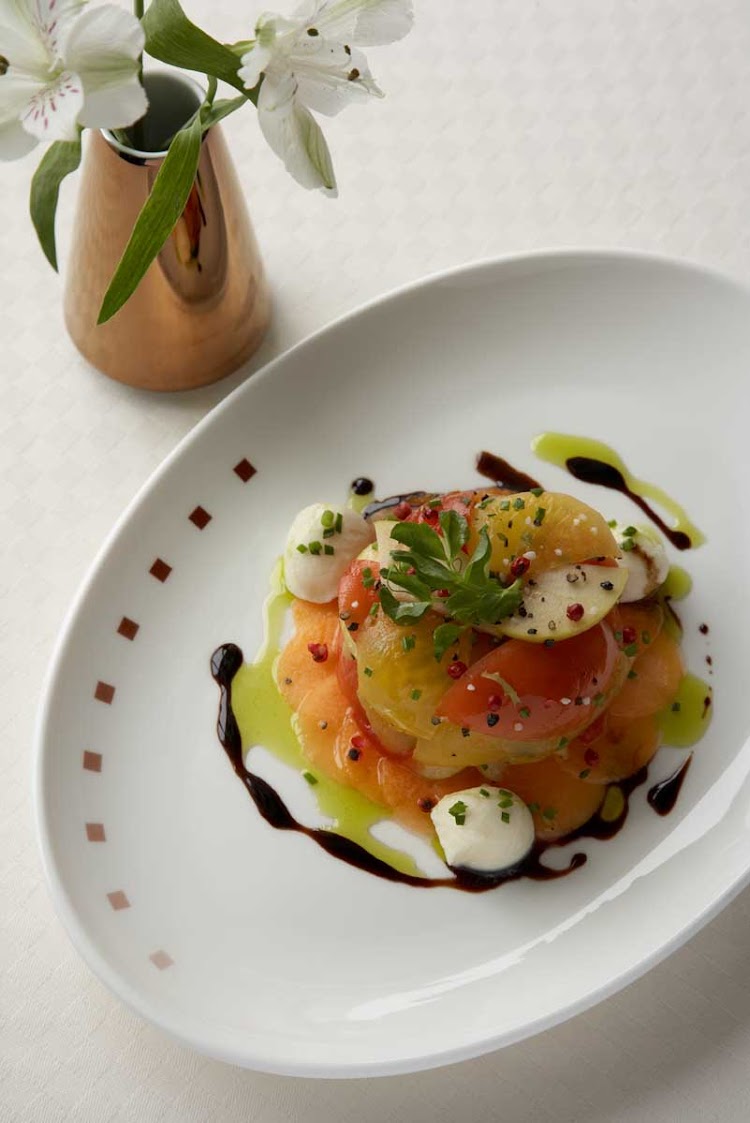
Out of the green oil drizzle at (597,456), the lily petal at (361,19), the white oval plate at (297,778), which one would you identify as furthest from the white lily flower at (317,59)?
the green oil drizzle at (597,456)

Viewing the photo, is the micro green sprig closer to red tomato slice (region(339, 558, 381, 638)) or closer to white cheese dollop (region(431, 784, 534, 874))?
red tomato slice (region(339, 558, 381, 638))

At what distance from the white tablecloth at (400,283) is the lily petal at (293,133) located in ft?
3.13

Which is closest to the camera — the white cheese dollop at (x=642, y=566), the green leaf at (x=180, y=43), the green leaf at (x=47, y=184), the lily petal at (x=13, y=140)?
the lily petal at (x=13, y=140)

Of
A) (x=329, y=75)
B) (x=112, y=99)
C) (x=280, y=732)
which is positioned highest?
(x=112, y=99)

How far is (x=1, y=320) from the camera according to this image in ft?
10.5

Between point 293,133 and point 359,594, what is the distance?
90cm

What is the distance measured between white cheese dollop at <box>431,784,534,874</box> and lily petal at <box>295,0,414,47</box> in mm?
1395

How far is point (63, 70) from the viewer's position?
194 cm

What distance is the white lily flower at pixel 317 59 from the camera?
204cm

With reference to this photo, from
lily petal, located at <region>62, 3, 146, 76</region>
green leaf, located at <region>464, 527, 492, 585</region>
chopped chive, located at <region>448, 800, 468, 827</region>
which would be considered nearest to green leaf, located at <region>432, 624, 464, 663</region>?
green leaf, located at <region>464, 527, 492, 585</region>

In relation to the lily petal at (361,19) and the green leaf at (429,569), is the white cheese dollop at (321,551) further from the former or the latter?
the lily petal at (361,19)

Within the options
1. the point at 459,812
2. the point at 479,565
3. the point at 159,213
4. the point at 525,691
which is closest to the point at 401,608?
the point at 479,565

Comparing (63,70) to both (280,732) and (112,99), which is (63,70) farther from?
(280,732)

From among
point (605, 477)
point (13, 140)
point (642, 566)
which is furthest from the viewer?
point (605, 477)
